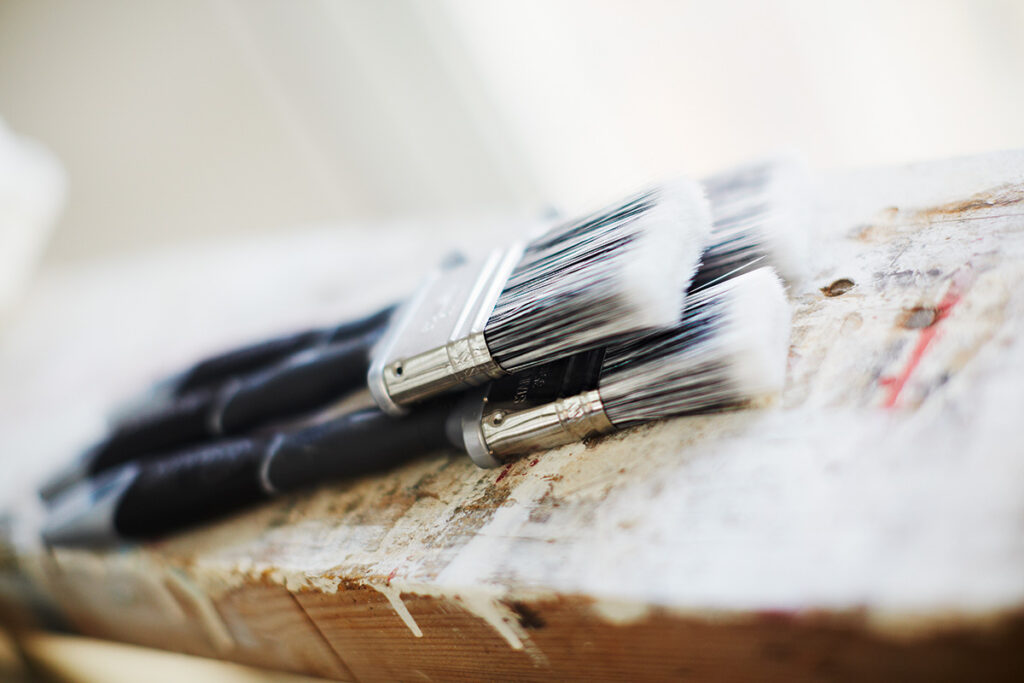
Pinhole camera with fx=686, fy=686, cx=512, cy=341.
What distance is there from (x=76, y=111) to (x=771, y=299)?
9.40 ft

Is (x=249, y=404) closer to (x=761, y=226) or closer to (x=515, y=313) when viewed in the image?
(x=515, y=313)

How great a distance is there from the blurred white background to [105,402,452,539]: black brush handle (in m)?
1.56

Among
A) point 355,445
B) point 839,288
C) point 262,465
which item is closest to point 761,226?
point 839,288

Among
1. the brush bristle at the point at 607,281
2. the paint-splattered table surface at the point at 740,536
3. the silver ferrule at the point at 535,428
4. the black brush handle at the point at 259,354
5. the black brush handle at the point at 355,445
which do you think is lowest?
the paint-splattered table surface at the point at 740,536

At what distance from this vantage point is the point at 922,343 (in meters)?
0.46

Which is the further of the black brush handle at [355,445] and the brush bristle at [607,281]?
the black brush handle at [355,445]

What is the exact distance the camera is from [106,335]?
152cm

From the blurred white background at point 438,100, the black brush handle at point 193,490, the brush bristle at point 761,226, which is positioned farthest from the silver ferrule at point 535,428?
the blurred white background at point 438,100

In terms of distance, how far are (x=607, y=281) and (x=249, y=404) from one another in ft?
1.56

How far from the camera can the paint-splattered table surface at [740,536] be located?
1.11 ft

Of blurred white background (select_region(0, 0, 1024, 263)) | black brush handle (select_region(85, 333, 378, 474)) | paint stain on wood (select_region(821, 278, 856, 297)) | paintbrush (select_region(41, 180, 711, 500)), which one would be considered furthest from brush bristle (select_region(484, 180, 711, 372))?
blurred white background (select_region(0, 0, 1024, 263))

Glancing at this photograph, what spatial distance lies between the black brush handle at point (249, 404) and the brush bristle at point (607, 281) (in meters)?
0.26

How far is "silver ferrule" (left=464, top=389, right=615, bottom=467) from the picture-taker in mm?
523

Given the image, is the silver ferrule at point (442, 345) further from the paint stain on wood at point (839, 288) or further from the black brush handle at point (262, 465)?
the paint stain on wood at point (839, 288)
